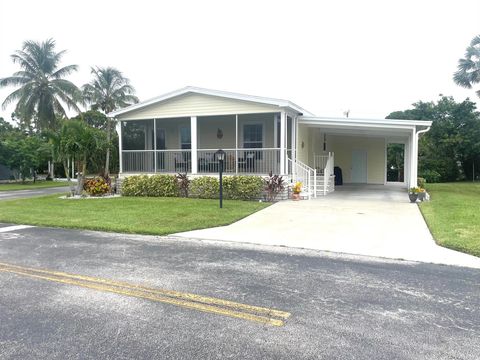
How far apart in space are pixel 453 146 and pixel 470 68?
770 cm

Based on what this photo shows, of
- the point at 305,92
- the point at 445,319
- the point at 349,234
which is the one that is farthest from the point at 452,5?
the point at 305,92

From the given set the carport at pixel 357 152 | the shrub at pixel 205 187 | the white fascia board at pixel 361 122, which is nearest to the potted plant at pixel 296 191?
the shrub at pixel 205 187

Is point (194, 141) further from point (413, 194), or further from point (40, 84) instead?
point (40, 84)

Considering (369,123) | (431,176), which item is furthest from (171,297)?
(431,176)

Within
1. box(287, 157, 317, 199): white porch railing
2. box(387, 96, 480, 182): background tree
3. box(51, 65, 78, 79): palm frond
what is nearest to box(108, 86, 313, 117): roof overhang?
box(287, 157, 317, 199): white porch railing

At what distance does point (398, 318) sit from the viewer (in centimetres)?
353

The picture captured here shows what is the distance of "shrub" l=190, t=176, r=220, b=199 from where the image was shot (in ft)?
45.7

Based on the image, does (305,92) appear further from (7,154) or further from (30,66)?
(7,154)

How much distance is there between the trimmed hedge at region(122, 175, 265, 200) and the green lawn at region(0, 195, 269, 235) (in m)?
1.15

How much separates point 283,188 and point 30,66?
83.0ft

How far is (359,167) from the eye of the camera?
21641 millimetres

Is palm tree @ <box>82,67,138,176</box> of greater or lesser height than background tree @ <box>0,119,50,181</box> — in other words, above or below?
above

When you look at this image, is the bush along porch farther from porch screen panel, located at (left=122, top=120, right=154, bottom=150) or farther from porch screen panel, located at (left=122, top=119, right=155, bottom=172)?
porch screen panel, located at (left=122, top=120, right=154, bottom=150)

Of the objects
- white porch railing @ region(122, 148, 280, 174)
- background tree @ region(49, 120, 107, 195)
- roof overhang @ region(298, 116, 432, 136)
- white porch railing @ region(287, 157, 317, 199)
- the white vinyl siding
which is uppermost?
the white vinyl siding
